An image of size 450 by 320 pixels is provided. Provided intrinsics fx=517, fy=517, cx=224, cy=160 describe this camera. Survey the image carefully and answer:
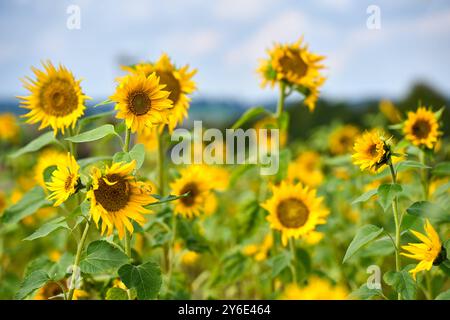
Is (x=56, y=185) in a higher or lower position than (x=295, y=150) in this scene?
lower

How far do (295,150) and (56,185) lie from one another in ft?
9.52

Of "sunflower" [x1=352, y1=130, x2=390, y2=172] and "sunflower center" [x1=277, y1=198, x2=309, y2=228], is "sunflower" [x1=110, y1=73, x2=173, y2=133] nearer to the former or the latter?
"sunflower" [x1=352, y1=130, x2=390, y2=172]

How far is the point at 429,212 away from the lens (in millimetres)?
1223

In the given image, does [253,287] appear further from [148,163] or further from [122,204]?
[148,163]

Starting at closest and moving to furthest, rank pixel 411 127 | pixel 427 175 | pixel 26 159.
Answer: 1. pixel 411 127
2. pixel 427 175
3. pixel 26 159

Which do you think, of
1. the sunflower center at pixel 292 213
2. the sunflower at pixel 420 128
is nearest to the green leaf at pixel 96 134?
the sunflower center at pixel 292 213

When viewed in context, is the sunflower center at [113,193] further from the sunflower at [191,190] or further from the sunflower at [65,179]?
the sunflower at [191,190]

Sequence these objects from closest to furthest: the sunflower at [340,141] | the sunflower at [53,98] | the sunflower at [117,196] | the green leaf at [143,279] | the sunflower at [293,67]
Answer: the sunflower at [117,196] → the green leaf at [143,279] → the sunflower at [53,98] → the sunflower at [293,67] → the sunflower at [340,141]

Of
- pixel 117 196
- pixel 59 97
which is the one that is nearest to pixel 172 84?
pixel 59 97

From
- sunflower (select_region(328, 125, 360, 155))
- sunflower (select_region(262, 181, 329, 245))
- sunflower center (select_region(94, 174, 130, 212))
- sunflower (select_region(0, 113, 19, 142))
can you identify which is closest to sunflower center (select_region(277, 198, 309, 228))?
sunflower (select_region(262, 181, 329, 245))

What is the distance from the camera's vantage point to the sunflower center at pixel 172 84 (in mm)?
1612

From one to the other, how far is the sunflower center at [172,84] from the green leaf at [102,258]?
21.9 inches

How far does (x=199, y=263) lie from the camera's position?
287cm
